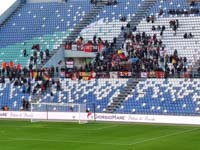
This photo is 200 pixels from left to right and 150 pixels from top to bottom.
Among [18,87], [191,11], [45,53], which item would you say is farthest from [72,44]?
[191,11]

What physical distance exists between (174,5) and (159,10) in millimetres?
1507

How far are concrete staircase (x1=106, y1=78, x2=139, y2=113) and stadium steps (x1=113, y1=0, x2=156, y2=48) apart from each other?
6265 mm

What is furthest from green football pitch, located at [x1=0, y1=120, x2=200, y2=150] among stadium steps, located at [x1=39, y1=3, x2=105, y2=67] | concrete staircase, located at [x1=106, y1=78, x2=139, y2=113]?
stadium steps, located at [x1=39, y1=3, x2=105, y2=67]

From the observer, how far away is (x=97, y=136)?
126 ft

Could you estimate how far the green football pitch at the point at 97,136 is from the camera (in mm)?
33656

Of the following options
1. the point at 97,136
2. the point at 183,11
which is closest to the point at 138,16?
the point at 183,11

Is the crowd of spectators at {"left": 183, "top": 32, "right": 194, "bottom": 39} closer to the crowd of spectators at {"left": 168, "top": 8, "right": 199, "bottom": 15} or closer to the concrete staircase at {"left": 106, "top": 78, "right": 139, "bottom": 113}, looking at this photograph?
the crowd of spectators at {"left": 168, "top": 8, "right": 199, "bottom": 15}

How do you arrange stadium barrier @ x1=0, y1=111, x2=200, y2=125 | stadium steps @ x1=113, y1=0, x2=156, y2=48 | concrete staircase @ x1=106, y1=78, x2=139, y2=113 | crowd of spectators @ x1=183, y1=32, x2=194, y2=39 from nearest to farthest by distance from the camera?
1. stadium barrier @ x1=0, y1=111, x2=200, y2=125
2. concrete staircase @ x1=106, y1=78, x2=139, y2=113
3. crowd of spectators @ x1=183, y1=32, x2=194, y2=39
4. stadium steps @ x1=113, y1=0, x2=156, y2=48

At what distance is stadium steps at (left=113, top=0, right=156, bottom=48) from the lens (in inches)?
2357

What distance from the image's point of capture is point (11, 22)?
6988 cm

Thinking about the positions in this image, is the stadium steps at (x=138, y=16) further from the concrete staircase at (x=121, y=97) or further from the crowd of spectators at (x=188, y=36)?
the concrete staircase at (x=121, y=97)

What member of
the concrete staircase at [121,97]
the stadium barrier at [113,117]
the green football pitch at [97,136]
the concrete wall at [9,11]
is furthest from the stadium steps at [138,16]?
the concrete wall at [9,11]

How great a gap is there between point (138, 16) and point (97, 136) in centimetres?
2540

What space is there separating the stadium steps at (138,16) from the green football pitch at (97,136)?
48.4ft
